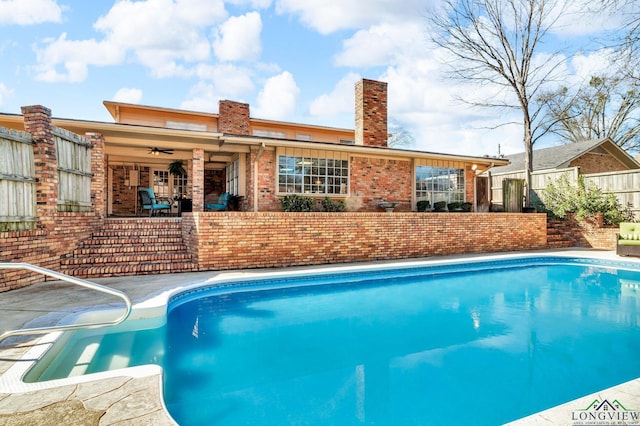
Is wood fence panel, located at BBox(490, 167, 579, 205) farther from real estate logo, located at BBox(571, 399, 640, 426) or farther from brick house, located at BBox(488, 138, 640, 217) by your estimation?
real estate logo, located at BBox(571, 399, 640, 426)

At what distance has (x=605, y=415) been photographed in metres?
2.21

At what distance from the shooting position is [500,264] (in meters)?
9.62

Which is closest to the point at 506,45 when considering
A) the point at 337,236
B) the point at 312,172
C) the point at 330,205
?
the point at 312,172

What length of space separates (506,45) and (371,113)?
7715mm

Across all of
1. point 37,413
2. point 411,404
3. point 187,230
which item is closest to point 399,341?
point 411,404

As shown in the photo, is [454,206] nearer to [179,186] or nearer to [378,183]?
[378,183]

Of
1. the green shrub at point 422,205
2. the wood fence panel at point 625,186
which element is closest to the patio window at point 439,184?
the green shrub at point 422,205

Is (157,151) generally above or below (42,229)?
above

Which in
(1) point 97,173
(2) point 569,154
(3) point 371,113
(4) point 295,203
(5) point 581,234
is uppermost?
(3) point 371,113

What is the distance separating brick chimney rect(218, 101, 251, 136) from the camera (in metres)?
15.2

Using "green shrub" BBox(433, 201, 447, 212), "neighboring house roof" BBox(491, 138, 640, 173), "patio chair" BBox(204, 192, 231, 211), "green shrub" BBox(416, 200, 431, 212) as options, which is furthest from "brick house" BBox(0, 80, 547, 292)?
"neighboring house roof" BBox(491, 138, 640, 173)

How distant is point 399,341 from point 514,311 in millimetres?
2492

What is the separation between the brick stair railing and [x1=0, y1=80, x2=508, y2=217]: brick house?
1.36 meters

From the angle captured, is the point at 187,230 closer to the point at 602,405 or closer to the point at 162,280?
the point at 162,280
